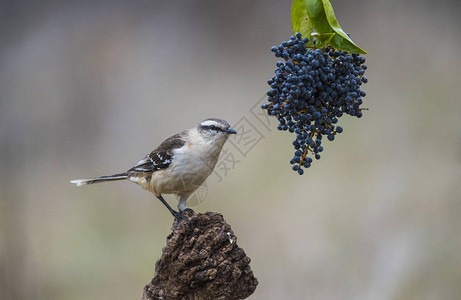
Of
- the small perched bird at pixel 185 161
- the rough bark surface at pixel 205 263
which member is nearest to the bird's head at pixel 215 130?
the small perched bird at pixel 185 161

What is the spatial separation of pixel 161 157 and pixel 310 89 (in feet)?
3.15

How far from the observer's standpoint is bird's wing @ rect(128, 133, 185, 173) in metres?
2.16

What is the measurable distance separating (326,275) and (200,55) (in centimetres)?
155

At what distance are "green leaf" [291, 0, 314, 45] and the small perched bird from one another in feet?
1.94

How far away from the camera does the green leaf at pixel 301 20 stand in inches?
59.4

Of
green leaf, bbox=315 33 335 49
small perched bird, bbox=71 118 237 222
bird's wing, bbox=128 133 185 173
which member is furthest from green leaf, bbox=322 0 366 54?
bird's wing, bbox=128 133 185 173

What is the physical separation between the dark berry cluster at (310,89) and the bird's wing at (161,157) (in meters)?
0.76

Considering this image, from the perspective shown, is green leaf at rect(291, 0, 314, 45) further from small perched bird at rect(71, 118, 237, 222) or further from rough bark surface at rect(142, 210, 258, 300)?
rough bark surface at rect(142, 210, 258, 300)

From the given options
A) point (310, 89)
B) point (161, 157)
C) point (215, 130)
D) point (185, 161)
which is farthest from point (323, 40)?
point (161, 157)

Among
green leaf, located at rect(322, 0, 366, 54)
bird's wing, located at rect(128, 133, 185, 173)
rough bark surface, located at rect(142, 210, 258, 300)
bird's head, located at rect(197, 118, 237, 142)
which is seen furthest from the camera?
bird's wing, located at rect(128, 133, 185, 173)

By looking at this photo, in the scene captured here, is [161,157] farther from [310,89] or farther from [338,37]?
[338,37]

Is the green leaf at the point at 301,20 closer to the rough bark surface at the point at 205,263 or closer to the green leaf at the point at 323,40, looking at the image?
the green leaf at the point at 323,40

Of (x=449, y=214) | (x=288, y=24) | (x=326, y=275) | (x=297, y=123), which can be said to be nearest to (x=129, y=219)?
(x=326, y=275)

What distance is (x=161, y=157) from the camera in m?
2.18
